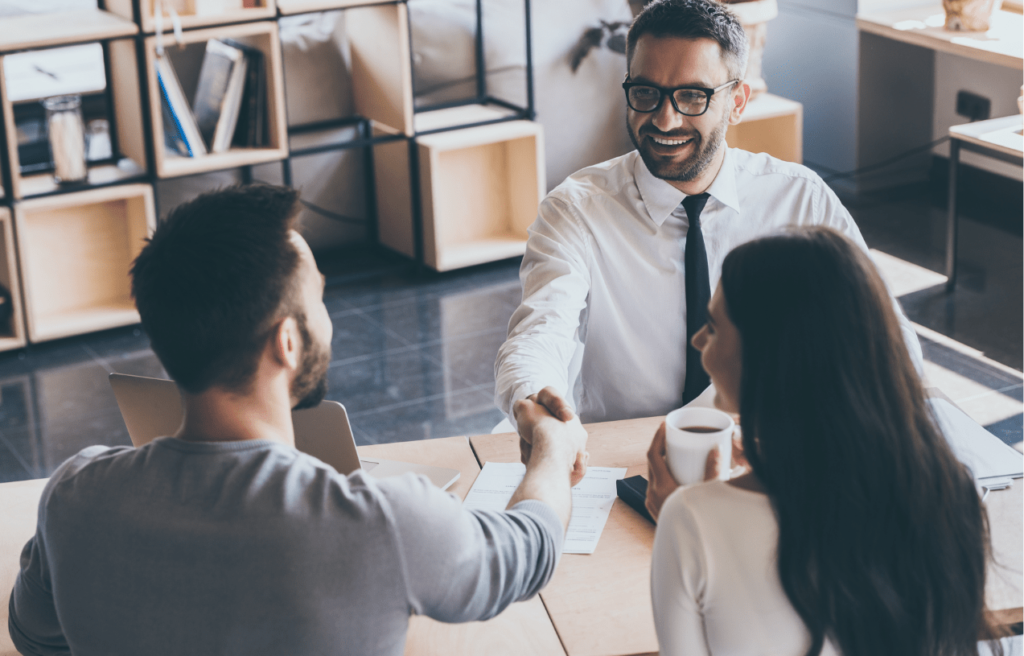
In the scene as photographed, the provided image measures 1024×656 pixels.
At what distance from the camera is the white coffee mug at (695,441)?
1379mm

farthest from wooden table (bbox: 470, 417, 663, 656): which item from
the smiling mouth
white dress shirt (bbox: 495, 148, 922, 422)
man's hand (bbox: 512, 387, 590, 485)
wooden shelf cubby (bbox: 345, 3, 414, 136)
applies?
wooden shelf cubby (bbox: 345, 3, 414, 136)

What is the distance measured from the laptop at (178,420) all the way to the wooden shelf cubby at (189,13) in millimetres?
2594

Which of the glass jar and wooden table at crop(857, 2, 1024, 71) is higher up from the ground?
wooden table at crop(857, 2, 1024, 71)

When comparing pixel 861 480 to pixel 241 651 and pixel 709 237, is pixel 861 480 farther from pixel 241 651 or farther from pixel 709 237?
pixel 709 237

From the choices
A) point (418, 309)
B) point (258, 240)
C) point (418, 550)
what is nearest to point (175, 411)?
point (258, 240)

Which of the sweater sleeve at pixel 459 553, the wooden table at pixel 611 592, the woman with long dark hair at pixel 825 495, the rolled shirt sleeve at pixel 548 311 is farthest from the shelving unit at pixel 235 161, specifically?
the woman with long dark hair at pixel 825 495

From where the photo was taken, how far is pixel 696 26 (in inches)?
79.4

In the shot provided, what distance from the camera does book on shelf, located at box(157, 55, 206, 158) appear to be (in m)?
3.84

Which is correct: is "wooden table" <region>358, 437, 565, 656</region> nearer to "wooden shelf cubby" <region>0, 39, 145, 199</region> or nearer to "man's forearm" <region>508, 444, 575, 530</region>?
"man's forearm" <region>508, 444, 575, 530</region>

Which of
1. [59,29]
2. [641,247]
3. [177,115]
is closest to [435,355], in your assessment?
[177,115]

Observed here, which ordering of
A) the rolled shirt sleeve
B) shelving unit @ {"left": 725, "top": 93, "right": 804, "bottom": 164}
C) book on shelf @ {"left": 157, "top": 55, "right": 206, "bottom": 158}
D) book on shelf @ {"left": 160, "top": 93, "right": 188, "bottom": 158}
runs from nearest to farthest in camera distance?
the rolled shirt sleeve
book on shelf @ {"left": 157, "top": 55, "right": 206, "bottom": 158}
book on shelf @ {"left": 160, "top": 93, "right": 188, "bottom": 158}
shelving unit @ {"left": 725, "top": 93, "right": 804, "bottom": 164}

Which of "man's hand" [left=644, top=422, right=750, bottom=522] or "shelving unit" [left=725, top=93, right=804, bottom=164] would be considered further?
"shelving unit" [left=725, top=93, right=804, bottom=164]

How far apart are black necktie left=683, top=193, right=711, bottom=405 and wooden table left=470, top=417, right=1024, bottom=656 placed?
400 millimetres

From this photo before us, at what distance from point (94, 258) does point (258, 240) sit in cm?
324
